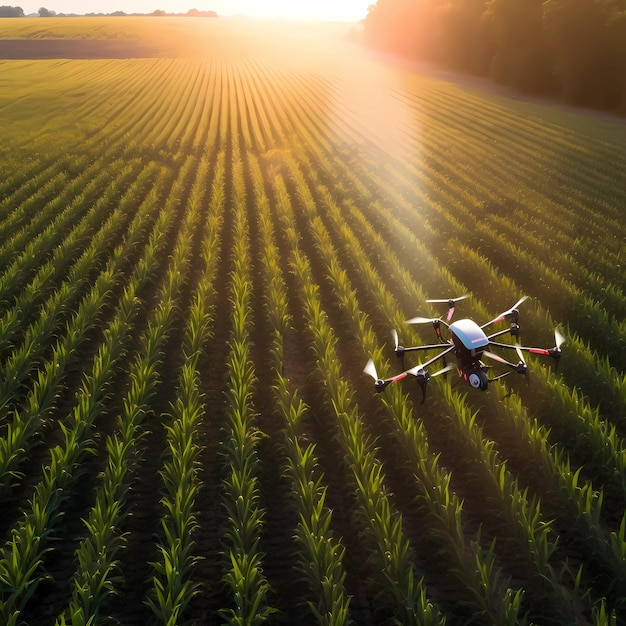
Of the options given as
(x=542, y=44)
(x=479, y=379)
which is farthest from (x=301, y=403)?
(x=542, y=44)

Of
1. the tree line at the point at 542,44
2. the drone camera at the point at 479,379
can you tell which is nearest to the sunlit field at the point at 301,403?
the drone camera at the point at 479,379

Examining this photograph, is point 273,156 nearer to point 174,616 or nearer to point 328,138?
point 328,138

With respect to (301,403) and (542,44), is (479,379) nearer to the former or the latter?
(301,403)

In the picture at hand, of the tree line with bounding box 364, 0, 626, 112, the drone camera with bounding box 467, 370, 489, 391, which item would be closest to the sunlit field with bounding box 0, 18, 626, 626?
the drone camera with bounding box 467, 370, 489, 391

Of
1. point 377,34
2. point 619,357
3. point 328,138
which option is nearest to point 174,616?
point 619,357

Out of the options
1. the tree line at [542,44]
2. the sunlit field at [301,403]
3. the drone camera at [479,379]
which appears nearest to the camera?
the sunlit field at [301,403]

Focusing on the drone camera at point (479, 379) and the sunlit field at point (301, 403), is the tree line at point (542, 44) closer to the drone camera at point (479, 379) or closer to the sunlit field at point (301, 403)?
the sunlit field at point (301, 403)
